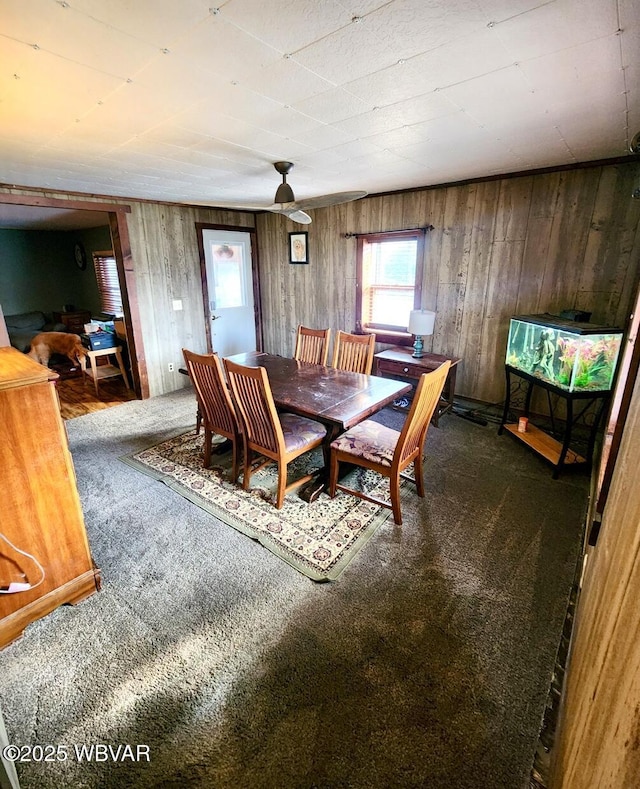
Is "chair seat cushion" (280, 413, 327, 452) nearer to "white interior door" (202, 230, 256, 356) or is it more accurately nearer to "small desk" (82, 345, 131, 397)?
"white interior door" (202, 230, 256, 356)

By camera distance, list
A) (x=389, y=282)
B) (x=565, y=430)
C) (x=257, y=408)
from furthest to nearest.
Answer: (x=389, y=282) → (x=565, y=430) → (x=257, y=408)

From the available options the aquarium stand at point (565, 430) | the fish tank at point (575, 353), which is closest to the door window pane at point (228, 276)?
the aquarium stand at point (565, 430)

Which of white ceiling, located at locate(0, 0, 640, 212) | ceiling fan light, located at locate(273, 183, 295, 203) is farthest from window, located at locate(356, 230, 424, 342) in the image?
ceiling fan light, located at locate(273, 183, 295, 203)

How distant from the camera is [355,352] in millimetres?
3537

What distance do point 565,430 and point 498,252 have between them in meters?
1.80

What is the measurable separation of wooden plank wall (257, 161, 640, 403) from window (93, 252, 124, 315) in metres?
3.60

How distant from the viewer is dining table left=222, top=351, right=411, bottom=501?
7.94 feet

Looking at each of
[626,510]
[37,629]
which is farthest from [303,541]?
[626,510]

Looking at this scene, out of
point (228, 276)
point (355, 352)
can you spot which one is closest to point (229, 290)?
point (228, 276)

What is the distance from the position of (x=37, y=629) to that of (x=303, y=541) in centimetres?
132

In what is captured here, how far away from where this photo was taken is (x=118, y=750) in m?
1.28

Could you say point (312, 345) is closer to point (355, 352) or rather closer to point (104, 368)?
point (355, 352)

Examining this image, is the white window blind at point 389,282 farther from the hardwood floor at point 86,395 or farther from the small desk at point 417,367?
the hardwood floor at point 86,395

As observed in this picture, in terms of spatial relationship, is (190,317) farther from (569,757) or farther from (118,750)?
(569,757)
